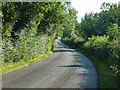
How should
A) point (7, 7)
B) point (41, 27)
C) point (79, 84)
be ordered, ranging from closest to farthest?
point (79, 84) → point (7, 7) → point (41, 27)

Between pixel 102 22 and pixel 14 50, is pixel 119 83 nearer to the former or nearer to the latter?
pixel 14 50

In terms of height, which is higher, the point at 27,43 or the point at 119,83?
the point at 27,43

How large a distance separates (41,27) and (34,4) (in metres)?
9.54

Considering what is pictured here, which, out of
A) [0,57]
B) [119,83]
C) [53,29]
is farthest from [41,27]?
[119,83]

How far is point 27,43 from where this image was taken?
1900cm

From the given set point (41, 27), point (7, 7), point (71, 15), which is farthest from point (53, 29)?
point (7, 7)

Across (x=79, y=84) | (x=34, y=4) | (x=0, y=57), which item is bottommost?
(x=79, y=84)

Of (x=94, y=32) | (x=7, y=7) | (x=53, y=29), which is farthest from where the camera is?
(x=94, y=32)

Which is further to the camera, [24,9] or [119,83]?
[24,9]

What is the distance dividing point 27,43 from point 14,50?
394 cm

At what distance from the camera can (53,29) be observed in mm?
34781

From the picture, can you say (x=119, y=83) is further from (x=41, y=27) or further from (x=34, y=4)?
(x=41, y=27)

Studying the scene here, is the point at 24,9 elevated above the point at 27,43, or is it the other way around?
the point at 24,9

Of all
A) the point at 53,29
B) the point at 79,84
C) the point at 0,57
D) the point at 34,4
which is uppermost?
the point at 34,4
